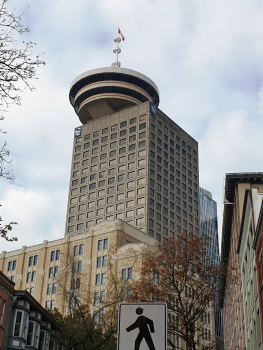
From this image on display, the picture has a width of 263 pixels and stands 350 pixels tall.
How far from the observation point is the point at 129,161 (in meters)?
133

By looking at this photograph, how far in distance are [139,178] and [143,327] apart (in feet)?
398

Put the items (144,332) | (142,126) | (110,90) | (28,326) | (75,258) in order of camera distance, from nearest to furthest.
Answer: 1. (144,332)
2. (28,326)
3. (75,258)
4. (142,126)
5. (110,90)

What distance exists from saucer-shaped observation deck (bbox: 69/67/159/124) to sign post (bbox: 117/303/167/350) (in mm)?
142809

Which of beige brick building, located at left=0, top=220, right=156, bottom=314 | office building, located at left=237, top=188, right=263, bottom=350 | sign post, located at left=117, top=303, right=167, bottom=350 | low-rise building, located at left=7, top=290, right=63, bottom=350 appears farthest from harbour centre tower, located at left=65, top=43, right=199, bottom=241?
sign post, located at left=117, top=303, right=167, bottom=350

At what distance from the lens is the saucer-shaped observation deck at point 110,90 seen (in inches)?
5797

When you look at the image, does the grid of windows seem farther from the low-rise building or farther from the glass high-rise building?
the low-rise building

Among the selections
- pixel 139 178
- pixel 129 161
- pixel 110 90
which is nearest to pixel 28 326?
pixel 139 178

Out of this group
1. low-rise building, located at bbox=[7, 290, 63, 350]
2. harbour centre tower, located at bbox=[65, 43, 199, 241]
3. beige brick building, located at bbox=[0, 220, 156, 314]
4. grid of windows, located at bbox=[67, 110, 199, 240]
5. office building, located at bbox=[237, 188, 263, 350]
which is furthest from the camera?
harbour centre tower, located at bbox=[65, 43, 199, 241]

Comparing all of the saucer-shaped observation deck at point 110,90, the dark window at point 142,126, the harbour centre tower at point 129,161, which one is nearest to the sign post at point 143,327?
the harbour centre tower at point 129,161

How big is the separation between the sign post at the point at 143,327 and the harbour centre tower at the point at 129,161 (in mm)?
112409

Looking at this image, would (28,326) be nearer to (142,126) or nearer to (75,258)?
(75,258)

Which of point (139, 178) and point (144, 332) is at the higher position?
point (139, 178)

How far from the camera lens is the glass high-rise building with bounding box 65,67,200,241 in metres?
127

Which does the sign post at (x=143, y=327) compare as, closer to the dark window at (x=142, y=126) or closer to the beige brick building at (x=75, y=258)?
the beige brick building at (x=75, y=258)
